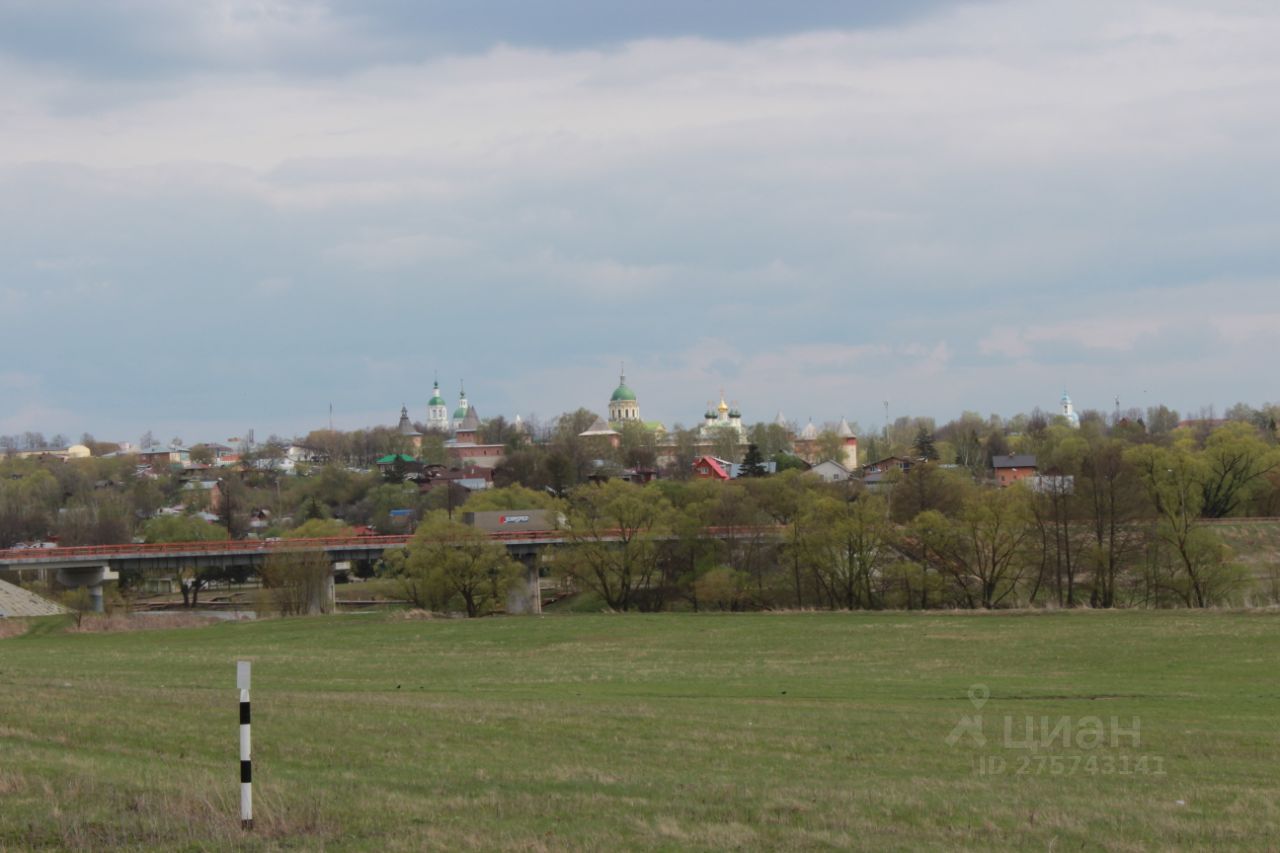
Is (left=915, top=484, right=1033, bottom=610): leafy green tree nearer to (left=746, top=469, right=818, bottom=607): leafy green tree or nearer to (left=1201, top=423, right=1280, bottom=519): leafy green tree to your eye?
(left=746, top=469, right=818, bottom=607): leafy green tree

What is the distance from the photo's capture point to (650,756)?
18750 mm

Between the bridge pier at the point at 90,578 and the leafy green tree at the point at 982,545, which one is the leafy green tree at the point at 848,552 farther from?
the bridge pier at the point at 90,578

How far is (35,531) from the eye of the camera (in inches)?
6334

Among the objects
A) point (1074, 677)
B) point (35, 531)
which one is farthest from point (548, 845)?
point (35, 531)

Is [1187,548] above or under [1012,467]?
under

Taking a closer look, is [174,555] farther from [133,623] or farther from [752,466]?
[752,466]

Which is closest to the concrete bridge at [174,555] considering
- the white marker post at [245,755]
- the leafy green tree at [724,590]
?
the leafy green tree at [724,590]

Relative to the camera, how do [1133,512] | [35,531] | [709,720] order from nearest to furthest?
1. [709,720]
2. [1133,512]
3. [35,531]

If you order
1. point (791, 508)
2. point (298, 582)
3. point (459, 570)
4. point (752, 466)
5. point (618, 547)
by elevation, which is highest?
point (752, 466)

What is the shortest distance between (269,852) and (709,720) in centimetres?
1281

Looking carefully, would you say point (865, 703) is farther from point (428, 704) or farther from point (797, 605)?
point (797, 605)

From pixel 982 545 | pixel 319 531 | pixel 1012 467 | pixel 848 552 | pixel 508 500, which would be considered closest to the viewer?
pixel 982 545

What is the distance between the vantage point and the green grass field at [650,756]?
12.7 meters

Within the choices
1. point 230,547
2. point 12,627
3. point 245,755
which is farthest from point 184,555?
point 245,755
